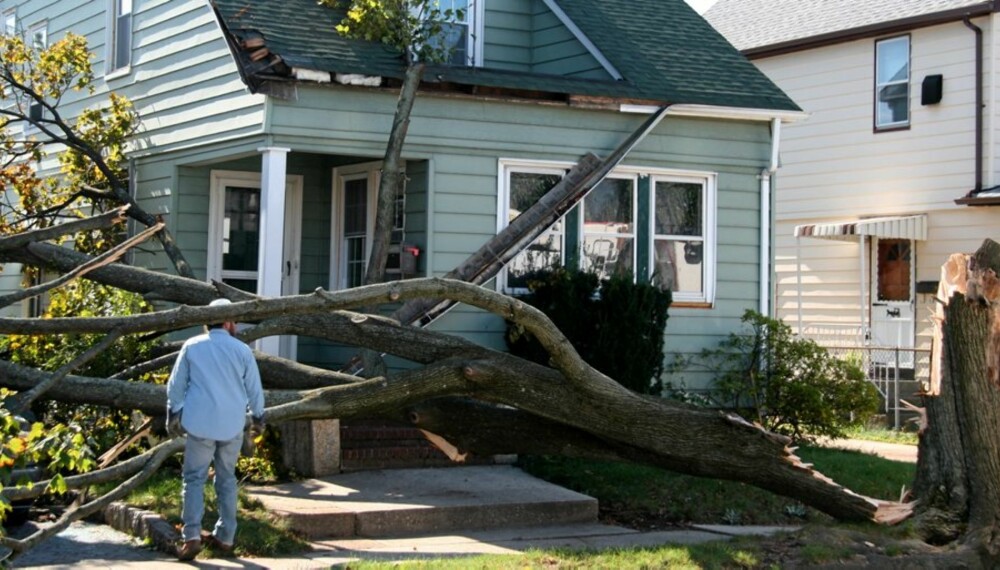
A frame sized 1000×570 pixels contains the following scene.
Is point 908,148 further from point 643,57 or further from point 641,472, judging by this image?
point 641,472

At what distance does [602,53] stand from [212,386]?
800cm

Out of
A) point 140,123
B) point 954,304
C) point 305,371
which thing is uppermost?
point 140,123

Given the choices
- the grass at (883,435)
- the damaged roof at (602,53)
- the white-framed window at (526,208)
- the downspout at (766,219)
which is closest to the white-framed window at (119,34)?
the damaged roof at (602,53)

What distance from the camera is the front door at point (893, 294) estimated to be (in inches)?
790

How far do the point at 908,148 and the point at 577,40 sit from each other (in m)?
7.93

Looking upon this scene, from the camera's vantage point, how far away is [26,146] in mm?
16531

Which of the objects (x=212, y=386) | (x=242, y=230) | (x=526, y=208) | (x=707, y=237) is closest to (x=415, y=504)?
(x=212, y=386)

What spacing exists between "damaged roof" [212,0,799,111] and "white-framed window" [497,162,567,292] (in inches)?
35.4

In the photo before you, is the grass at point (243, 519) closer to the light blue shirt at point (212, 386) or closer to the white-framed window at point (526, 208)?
the light blue shirt at point (212, 386)

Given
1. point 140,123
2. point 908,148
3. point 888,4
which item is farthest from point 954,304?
point 888,4

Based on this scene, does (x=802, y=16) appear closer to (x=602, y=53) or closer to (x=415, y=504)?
(x=602, y=53)

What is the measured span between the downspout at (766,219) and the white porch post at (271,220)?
19.6 feet

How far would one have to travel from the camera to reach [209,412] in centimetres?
806

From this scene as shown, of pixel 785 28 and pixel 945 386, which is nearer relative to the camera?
pixel 945 386
